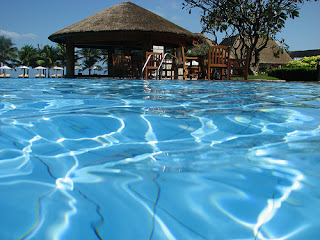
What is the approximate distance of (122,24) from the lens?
15602 millimetres

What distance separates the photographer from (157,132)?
8.12 feet

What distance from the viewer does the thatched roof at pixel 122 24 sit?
1508 centimetres

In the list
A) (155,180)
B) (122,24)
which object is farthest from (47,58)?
(155,180)

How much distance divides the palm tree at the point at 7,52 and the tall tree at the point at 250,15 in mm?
34871

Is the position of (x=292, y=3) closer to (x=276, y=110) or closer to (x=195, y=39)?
(x=195, y=39)

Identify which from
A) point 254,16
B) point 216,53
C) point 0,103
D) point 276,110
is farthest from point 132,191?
point 254,16

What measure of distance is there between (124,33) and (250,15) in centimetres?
861

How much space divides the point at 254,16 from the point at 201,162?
19.1 m

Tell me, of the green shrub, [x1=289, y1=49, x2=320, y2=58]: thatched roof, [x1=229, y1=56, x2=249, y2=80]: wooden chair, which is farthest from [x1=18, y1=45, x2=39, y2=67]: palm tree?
[x1=289, y1=49, x2=320, y2=58]: thatched roof

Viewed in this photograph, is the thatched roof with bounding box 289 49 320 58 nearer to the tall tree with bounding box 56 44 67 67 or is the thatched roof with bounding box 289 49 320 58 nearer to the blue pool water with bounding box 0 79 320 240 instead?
the tall tree with bounding box 56 44 67 67

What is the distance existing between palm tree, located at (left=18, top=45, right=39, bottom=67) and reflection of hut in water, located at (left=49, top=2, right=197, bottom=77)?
88.4 ft

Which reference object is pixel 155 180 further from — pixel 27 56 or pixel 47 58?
pixel 27 56

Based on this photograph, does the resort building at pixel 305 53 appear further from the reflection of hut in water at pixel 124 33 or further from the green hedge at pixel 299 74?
the reflection of hut in water at pixel 124 33

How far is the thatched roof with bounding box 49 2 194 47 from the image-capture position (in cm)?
1508
